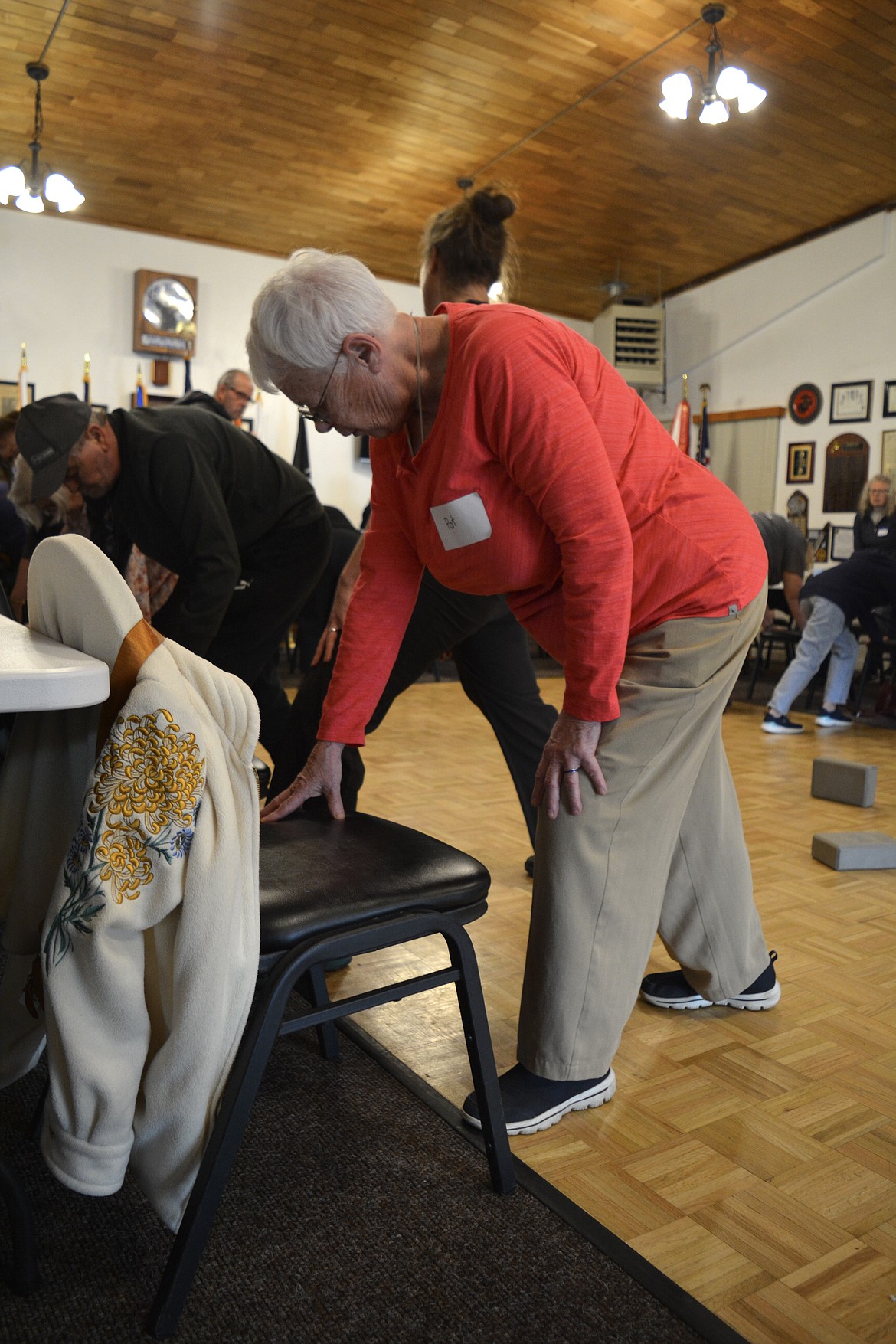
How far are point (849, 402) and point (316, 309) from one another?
24.6 feet

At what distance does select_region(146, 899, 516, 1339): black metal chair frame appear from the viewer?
99 centimetres

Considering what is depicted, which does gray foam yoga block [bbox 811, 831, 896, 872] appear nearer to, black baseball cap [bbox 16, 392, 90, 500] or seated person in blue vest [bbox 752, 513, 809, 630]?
black baseball cap [bbox 16, 392, 90, 500]

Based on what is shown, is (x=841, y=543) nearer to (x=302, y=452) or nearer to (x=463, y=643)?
(x=302, y=452)

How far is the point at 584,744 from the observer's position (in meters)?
1.35

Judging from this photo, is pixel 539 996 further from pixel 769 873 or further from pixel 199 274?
pixel 199 274

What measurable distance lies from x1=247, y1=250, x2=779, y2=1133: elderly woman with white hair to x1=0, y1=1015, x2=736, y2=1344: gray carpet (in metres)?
0.18

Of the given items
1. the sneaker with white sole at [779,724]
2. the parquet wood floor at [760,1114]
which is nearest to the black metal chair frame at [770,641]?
the sneaker with white sole at [779,724]

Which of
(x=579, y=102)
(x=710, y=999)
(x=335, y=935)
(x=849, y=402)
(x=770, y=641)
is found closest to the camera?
(x=335, y=935)

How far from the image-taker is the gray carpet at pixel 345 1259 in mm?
1051

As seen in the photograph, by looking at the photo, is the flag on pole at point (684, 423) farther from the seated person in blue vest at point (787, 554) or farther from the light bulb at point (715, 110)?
the light bulb at point (715, 110)

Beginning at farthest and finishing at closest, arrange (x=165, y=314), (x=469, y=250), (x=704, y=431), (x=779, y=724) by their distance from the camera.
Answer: (x=704, y=431) < (x=165, y=314) < (x=779, y=724) < (x=469, y=250)

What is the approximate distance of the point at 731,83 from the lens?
5172mm

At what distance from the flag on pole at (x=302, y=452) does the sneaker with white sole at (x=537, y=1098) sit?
6694 mm

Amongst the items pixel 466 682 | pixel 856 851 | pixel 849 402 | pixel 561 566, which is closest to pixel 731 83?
pixel 849 402
